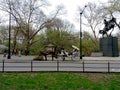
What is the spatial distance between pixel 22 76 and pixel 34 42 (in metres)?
56.8

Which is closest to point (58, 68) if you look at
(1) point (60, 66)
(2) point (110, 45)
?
(1) point (60, 66)

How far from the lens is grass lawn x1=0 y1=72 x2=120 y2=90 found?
15.8 m

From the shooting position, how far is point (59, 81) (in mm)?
16922

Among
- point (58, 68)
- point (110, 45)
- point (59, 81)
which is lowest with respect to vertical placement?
point (59, 81)

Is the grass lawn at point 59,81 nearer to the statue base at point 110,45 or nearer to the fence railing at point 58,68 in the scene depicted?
the fence railing at point 58,68

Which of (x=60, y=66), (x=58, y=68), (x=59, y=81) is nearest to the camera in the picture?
(x=59, y=81)

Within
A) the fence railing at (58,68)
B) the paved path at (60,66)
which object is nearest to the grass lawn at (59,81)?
the fence railing at (58,68)

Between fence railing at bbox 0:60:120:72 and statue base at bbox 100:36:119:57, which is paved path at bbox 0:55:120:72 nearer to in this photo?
fence railing at bbox 0:60:120:72

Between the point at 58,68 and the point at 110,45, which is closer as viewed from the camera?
the point at 58,68

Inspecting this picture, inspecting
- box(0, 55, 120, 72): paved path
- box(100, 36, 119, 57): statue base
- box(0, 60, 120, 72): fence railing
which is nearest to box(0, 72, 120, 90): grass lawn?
box(0, 60, 120, 72): fence railing

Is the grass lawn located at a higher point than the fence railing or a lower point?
lower

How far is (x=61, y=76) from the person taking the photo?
59.3 feet

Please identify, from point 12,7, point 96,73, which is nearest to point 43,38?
point 12,7

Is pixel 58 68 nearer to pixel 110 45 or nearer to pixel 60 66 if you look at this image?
pixel 60 66
